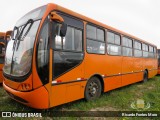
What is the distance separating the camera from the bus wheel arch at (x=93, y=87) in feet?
19.4

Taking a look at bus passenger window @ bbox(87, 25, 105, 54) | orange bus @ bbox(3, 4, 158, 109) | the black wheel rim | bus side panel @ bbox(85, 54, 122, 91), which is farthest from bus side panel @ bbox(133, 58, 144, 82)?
the black wheel rim

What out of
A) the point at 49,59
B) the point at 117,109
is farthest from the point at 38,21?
the point at 117,109

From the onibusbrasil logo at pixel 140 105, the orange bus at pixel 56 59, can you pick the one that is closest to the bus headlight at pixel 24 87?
the orange bus at pixel 56 59

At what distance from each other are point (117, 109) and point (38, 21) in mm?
3604

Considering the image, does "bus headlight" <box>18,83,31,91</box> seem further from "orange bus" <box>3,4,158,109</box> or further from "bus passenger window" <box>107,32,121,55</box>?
"bus passenger window" <box>107,32,121,55</box>

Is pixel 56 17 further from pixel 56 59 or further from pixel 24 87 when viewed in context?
pixel 24 87

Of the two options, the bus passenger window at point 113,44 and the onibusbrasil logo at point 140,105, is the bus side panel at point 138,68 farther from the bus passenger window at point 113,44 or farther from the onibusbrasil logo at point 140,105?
the onibusbrasil logo at point 140,105

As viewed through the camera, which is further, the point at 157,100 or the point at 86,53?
the point at 157,100

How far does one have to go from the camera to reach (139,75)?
10664 millimetres

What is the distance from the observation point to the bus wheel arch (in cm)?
591

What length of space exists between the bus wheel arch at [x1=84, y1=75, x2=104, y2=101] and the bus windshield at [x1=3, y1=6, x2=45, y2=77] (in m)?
2.30

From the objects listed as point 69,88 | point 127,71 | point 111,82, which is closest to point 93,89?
point 111,82

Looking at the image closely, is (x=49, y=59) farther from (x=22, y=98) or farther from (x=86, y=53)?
(x=86, y=53)

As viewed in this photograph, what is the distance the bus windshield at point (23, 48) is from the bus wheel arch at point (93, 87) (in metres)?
2.30
